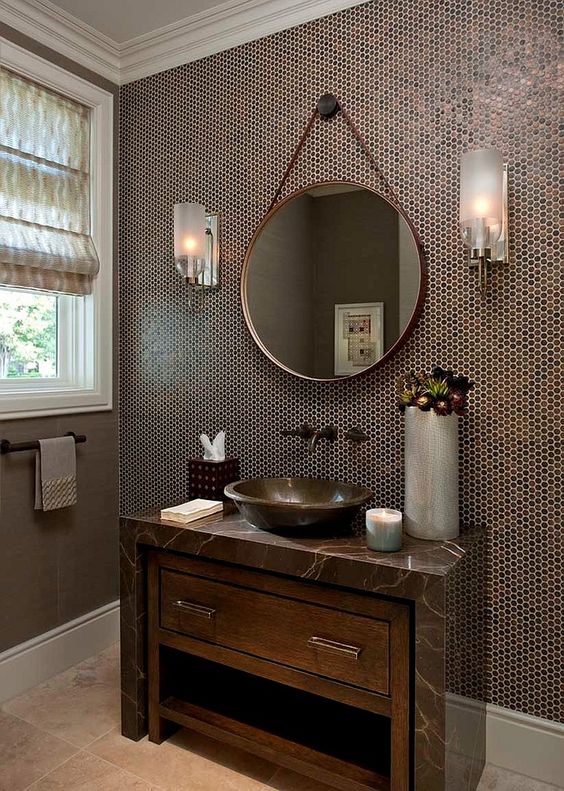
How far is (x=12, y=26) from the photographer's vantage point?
2273 mm

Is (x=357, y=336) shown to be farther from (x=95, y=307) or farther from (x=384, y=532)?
(x=95, y=307)

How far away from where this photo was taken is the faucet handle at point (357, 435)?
6.75 ft

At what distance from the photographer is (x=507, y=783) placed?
1841 mm

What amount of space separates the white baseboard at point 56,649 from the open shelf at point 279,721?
69 cm

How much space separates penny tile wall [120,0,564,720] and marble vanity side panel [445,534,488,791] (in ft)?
0.13

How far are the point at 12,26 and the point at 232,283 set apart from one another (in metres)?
1.28

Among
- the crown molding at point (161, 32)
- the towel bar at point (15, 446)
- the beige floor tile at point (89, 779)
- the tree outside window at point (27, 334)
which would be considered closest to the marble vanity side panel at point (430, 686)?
the beige floor tile at point (89, 779)

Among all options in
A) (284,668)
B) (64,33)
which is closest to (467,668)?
(284,668)

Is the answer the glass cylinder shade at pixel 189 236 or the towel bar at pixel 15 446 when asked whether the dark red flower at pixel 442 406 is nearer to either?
the glass cylinder shade at pixel 189 236

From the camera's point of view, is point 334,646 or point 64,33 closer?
point 334,646

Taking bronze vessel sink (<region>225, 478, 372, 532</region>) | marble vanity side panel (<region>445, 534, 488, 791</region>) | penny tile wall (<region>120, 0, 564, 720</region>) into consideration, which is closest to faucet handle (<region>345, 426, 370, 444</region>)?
penny tile wall (<region>120, 0, 564, 720</region>)

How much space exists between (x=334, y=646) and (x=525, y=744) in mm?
793

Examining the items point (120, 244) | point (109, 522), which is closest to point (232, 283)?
point (120, 244)

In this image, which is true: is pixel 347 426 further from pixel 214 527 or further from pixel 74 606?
pixel 74 606
